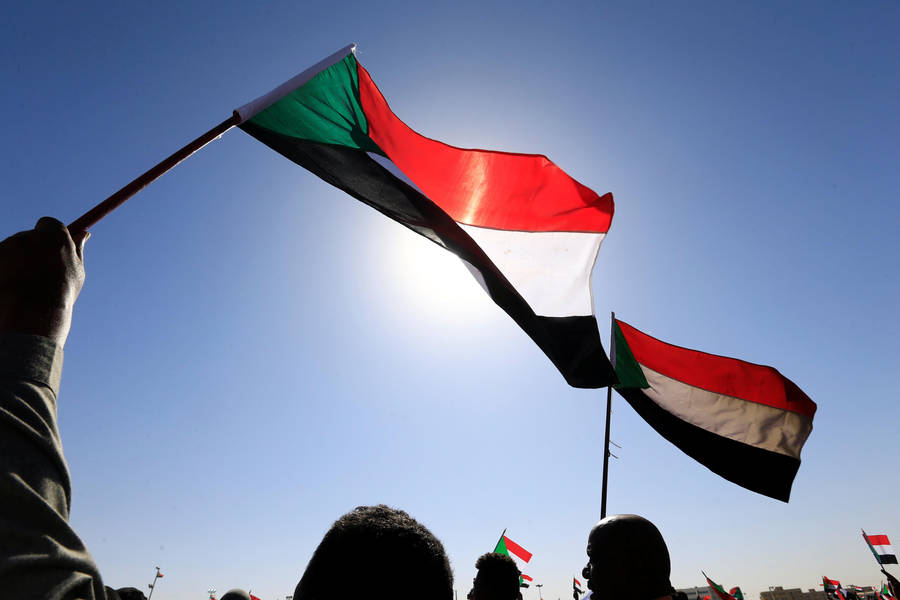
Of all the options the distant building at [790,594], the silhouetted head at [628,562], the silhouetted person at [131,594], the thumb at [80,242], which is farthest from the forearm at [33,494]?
the distant building at [790,594]

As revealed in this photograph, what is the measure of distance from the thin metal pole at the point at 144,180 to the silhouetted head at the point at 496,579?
4.06 metres

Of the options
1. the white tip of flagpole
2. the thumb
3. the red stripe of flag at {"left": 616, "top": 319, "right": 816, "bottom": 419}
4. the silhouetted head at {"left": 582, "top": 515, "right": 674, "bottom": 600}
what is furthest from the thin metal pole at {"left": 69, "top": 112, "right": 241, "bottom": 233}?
the red stripe of flag at {"left": 616, "top": 319, "right": 816, "bottom": 419}

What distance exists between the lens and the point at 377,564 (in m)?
1.17

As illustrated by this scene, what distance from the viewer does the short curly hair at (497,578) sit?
484 cm

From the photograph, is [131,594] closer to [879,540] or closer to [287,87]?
[287,87]

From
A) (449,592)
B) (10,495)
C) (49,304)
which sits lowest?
(449,592)

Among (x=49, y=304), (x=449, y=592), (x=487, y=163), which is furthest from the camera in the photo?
(x=487, y=163)

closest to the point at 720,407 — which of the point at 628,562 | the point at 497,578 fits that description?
the point at 497,578

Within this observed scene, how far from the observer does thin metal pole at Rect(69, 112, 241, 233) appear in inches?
88.4

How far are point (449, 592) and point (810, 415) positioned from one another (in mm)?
8657

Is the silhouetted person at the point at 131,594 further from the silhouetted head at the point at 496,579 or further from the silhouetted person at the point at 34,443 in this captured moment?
the silhouetted person at the point at 34,443

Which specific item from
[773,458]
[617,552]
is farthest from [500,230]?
[773,458]

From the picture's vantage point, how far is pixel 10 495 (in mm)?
712

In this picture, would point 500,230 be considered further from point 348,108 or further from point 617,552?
point 617,552
